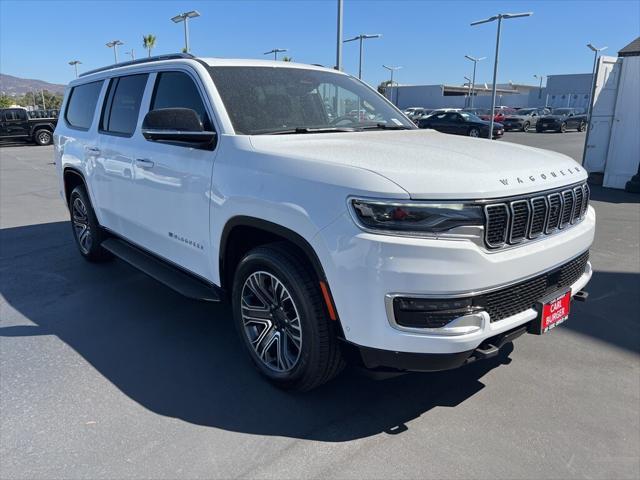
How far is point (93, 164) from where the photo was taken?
16.3 feet

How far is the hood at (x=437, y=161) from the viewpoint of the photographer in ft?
7.83

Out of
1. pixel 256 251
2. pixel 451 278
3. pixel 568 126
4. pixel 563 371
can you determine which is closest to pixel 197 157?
pixel 256 251

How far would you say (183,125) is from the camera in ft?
10.5

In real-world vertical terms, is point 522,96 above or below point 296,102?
above

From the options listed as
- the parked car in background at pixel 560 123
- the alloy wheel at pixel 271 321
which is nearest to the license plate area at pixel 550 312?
the alloy wheel at pixel 271 321

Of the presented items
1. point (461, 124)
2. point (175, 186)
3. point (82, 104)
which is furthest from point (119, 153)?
point (461, 124)

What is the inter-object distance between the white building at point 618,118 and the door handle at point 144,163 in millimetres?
9879

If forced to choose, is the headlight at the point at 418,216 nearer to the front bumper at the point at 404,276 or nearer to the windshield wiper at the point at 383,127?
the front bumper at the point at 404,276

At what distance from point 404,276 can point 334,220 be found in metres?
0.43

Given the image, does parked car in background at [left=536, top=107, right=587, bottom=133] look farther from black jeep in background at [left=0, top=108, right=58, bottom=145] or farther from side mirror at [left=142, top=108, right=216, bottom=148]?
side mirror at [left=142, top=108, right=216, bottom=148]

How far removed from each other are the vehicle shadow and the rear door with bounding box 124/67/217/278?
0.60m

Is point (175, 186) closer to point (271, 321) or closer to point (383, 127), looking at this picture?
point (271, 321)

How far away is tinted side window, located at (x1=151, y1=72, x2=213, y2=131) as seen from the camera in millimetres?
3492

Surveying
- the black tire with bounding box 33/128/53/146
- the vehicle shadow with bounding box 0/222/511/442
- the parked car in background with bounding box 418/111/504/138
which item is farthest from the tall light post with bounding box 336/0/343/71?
the black tire with bounding box 33/128/53/146
